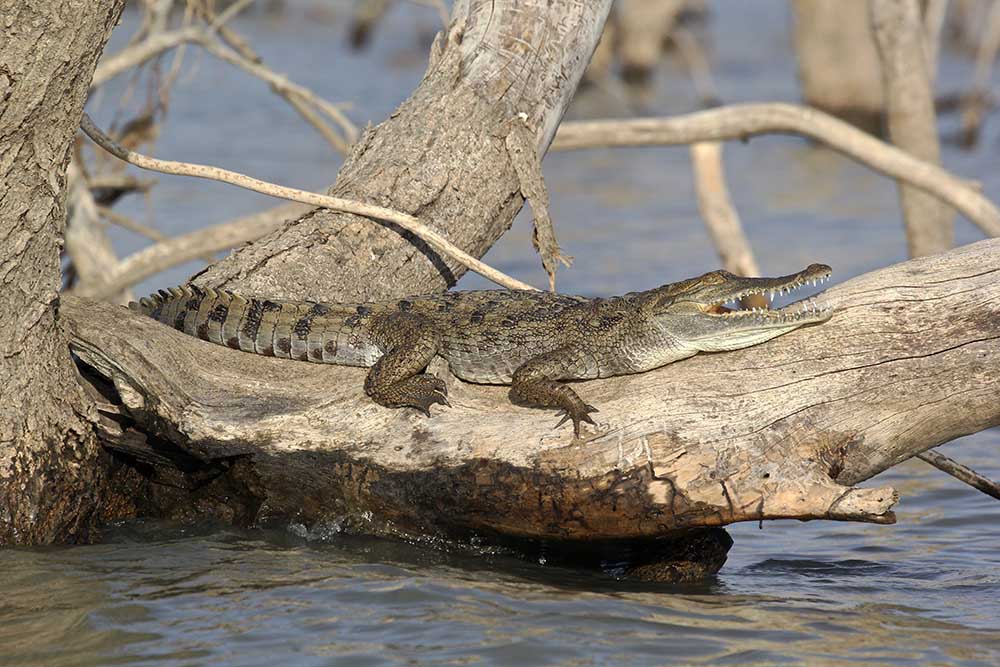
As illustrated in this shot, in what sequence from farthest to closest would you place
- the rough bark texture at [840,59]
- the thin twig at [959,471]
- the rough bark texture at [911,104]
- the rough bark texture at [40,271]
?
the rough bark texture at [840,59], the rough bark texture at [911,104], the thin twig at [959,471], the rough bark texture at [40,271]

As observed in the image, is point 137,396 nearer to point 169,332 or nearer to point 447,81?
point 169,332

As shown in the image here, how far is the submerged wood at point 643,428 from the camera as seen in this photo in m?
4.34

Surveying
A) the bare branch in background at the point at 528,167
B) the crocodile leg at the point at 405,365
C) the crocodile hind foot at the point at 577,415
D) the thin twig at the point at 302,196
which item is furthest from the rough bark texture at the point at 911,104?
the crocodile hind foot at the point at 577,415

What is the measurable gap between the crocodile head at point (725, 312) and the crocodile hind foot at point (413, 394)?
35.3 inches

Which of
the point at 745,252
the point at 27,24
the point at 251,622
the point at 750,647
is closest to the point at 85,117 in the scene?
the point at 27,24

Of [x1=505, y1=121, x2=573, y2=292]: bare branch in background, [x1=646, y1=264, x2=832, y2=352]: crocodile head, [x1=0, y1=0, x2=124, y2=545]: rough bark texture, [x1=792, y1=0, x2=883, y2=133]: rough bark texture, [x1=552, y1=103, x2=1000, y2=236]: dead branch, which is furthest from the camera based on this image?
[x1=792, y1=0, x2=883, y2=133]: rough bark texture

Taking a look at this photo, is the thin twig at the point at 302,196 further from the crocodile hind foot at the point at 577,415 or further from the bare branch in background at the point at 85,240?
the bare branch in background at the point at 85,240

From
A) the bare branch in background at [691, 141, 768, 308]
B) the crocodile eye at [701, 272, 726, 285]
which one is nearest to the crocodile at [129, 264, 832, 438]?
the crocodile eye at [701, 272, 726, 285]

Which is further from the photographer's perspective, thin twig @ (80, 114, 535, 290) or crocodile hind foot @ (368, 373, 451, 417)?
thin twig @ (80, 114, 535, 290)

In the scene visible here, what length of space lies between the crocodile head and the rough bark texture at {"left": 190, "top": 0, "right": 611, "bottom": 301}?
3.38ft

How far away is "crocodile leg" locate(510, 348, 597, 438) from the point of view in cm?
462

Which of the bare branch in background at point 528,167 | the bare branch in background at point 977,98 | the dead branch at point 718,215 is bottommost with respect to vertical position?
the bare branch in background at point 528,167

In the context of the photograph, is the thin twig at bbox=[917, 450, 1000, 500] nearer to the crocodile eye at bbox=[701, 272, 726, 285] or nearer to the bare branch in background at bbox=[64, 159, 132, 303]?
the crocodile eye at bbox=[701, 272, 726, 285]

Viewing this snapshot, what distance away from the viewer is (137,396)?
473cm
